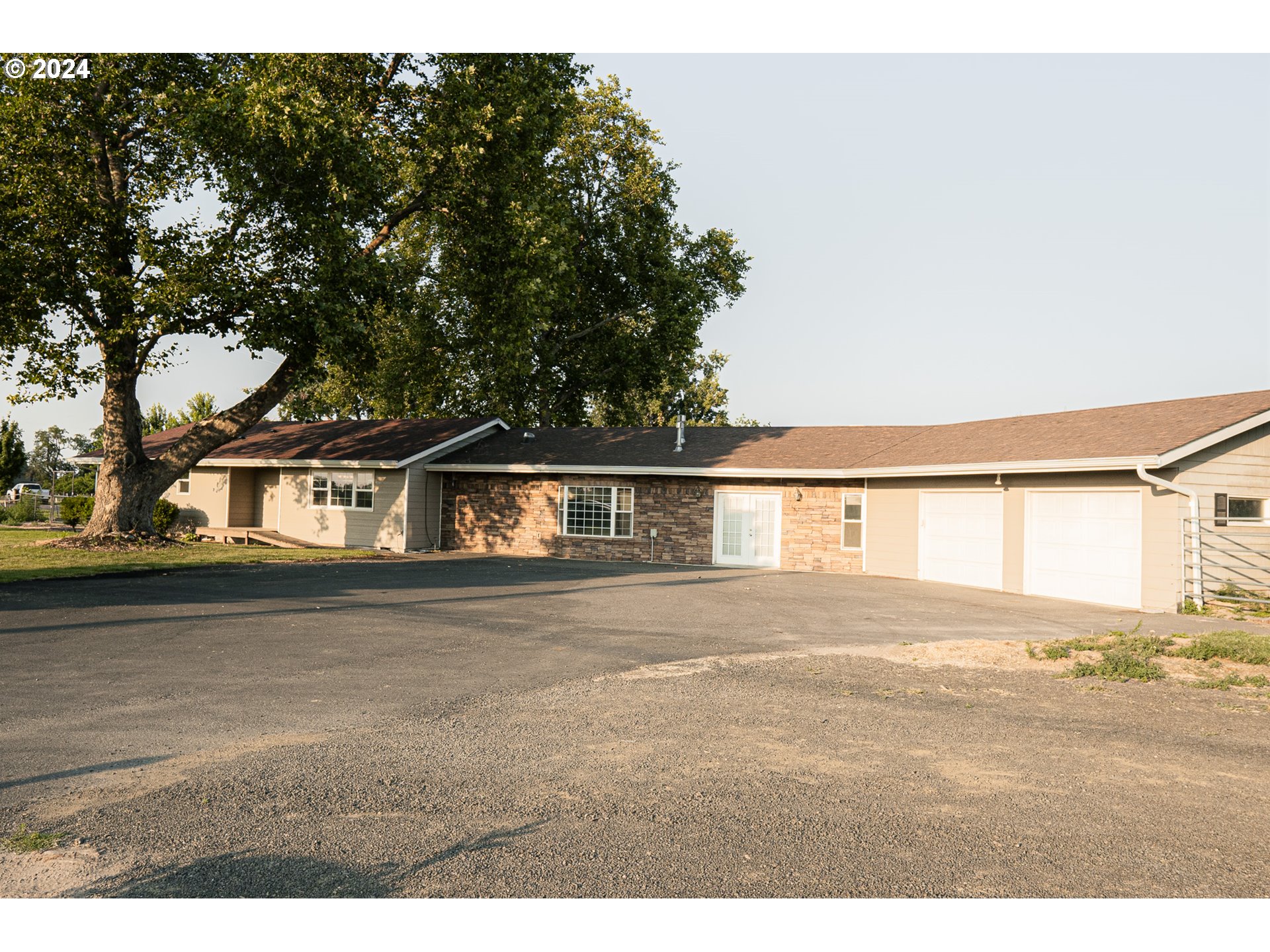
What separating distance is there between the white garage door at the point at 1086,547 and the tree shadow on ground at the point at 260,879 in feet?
48.9

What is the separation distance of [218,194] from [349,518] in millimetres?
10543

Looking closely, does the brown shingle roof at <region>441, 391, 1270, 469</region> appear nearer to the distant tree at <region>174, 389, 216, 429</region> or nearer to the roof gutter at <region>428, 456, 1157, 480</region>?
the roof gutter at <region>428, 456, 1157, 480</region>

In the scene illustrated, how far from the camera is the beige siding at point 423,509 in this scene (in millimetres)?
26656

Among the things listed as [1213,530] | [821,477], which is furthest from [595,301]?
[1213,530]

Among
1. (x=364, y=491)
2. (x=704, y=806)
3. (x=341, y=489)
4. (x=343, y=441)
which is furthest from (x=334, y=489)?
(x=704, y=806)

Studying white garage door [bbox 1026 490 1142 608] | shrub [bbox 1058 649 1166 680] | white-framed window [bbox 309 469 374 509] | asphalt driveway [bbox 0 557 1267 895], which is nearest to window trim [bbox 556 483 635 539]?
white-framed window [bbox 309 469 374 509]

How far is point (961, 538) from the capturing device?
779 inches

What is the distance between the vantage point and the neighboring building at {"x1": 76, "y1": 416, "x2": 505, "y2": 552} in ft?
87.9

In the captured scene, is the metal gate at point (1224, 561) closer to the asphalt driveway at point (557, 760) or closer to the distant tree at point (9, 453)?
the asphalt driveway at point (557, 760)

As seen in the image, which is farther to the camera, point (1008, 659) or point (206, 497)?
point (206, 497)

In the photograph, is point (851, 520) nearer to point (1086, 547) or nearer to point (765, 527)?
point (765, 527)

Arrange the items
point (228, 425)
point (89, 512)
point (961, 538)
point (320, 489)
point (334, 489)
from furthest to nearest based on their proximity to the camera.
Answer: point (89, 512) → point (320, 489) → point (334, 489) → point (228, 425) → point (961, 538)

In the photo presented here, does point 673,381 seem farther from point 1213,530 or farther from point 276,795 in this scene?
point 276,795

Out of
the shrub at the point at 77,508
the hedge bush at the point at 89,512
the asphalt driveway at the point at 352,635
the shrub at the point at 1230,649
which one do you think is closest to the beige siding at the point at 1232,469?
the asphalt driveway at the point at 352,635
